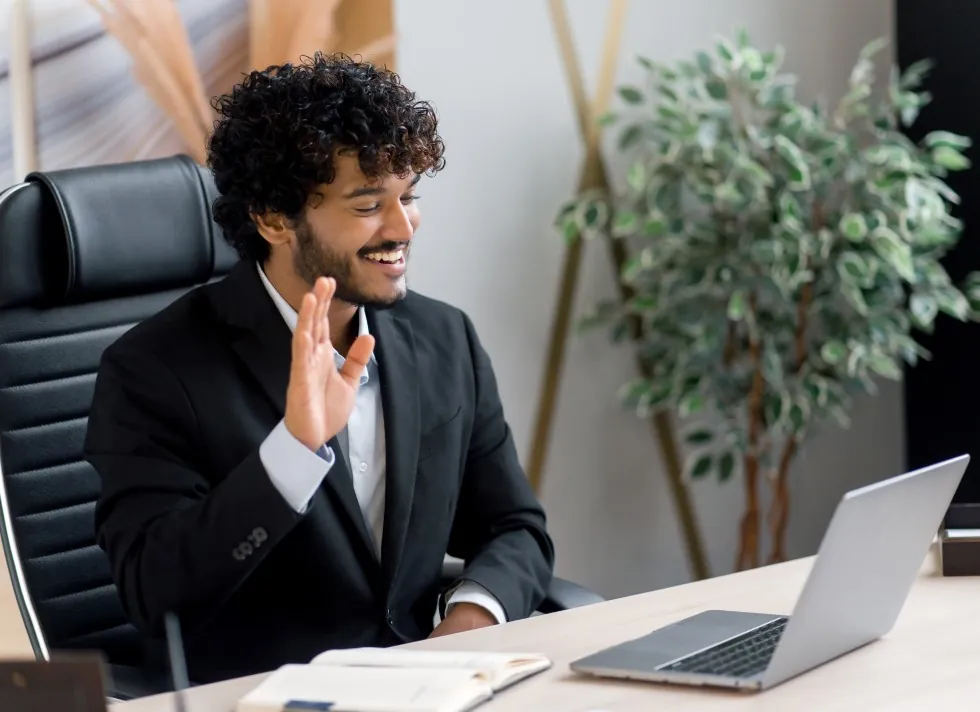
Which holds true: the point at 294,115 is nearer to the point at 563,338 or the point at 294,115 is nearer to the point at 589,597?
the point at 589,597

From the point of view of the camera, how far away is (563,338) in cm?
351

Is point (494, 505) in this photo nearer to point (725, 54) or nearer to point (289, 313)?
point (289, 313)

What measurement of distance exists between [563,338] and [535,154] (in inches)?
18.3

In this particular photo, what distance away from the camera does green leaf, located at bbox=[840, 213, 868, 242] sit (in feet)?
10.4

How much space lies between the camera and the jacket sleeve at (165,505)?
161cm

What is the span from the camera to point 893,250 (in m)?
3.20

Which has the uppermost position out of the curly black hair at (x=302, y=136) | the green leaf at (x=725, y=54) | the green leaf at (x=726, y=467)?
the green leaf at (x=725, y=54)

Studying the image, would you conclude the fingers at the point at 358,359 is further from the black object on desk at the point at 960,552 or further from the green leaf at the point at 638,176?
the green leaf at the point at 638,176

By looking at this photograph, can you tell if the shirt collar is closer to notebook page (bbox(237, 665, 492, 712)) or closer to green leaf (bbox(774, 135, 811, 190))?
notebook page (bbox(237, 665, 492, 712))

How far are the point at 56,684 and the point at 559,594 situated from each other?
1110 mm

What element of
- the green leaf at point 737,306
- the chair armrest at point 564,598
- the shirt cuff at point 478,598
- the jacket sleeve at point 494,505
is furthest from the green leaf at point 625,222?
the shirt cuff at point 478,598

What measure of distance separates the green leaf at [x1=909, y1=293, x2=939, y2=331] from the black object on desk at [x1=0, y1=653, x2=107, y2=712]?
2.71m

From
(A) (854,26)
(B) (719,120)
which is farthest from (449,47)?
(A) (854,26)

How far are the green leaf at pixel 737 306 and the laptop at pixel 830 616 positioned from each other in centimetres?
167
